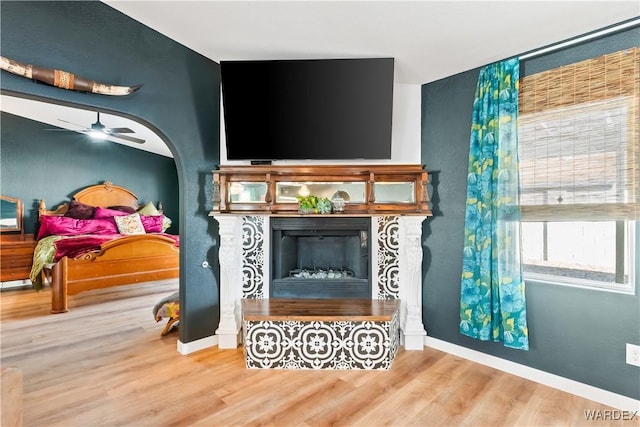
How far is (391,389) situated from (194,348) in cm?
170

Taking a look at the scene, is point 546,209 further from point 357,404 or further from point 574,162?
point 357,404

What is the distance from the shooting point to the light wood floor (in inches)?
70.4

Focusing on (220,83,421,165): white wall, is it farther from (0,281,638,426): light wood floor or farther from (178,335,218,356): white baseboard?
(0,281,638,426): light wood floor

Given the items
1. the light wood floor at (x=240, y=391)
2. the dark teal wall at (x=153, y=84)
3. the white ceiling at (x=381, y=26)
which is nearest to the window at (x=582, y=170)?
the white ceiling at (x=381, y=26)

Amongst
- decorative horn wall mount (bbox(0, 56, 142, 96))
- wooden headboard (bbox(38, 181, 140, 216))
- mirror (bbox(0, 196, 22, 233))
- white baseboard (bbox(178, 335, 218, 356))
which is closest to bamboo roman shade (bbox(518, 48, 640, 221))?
white baseboard (bbox(178, 335, 218, 356))

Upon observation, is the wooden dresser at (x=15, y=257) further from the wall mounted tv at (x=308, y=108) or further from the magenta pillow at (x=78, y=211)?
the wall mounted tv at (x=308, y=108)

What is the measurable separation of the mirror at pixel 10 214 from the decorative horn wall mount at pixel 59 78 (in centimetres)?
471

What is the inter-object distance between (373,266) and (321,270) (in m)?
0.55

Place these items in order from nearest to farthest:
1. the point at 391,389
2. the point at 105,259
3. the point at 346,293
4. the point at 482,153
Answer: the point at 391,389
the point at 482,153
the point at 346,293
the point at 105,259

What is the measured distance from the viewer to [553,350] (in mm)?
2178

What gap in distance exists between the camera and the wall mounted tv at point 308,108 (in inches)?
97.0

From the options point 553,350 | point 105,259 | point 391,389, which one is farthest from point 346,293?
point 105,259

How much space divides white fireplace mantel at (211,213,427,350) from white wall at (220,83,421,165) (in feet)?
1.89

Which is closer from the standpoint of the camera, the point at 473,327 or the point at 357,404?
the point at 357,404
